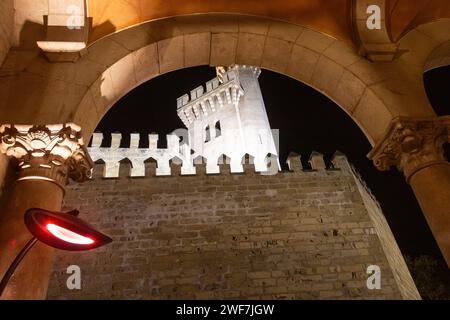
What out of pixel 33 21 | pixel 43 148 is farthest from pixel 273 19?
pixel 43 148

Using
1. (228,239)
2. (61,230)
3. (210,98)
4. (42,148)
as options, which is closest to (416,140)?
(61,230)

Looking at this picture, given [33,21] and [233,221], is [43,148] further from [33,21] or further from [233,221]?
[233,221]

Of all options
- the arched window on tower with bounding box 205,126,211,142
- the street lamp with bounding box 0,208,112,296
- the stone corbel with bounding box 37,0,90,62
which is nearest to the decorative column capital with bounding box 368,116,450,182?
the street lamp with bounding box 0,208,112,296

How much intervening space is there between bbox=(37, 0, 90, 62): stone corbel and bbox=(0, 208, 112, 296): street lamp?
206cm

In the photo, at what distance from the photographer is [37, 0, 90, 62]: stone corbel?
3.33 meters

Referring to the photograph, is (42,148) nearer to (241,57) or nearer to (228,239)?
(241,57)

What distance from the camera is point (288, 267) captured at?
8703 millimetres

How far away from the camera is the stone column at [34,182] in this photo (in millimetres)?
2215

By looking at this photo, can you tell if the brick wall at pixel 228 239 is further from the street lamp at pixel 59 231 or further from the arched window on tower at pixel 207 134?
the arched window on tower at pixel 207 134

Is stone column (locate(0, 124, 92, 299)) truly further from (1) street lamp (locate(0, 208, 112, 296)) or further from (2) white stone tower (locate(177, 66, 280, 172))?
(2) white stone tower (locate(177, 66, 280, 172))

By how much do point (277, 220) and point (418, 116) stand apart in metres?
6.60

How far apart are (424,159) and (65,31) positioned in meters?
3.52

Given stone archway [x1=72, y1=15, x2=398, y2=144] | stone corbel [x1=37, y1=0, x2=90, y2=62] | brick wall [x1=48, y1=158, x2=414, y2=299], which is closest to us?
stone corbel [x1=37, y1=0, x2=90, y2=62]

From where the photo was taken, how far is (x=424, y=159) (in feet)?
10.2
